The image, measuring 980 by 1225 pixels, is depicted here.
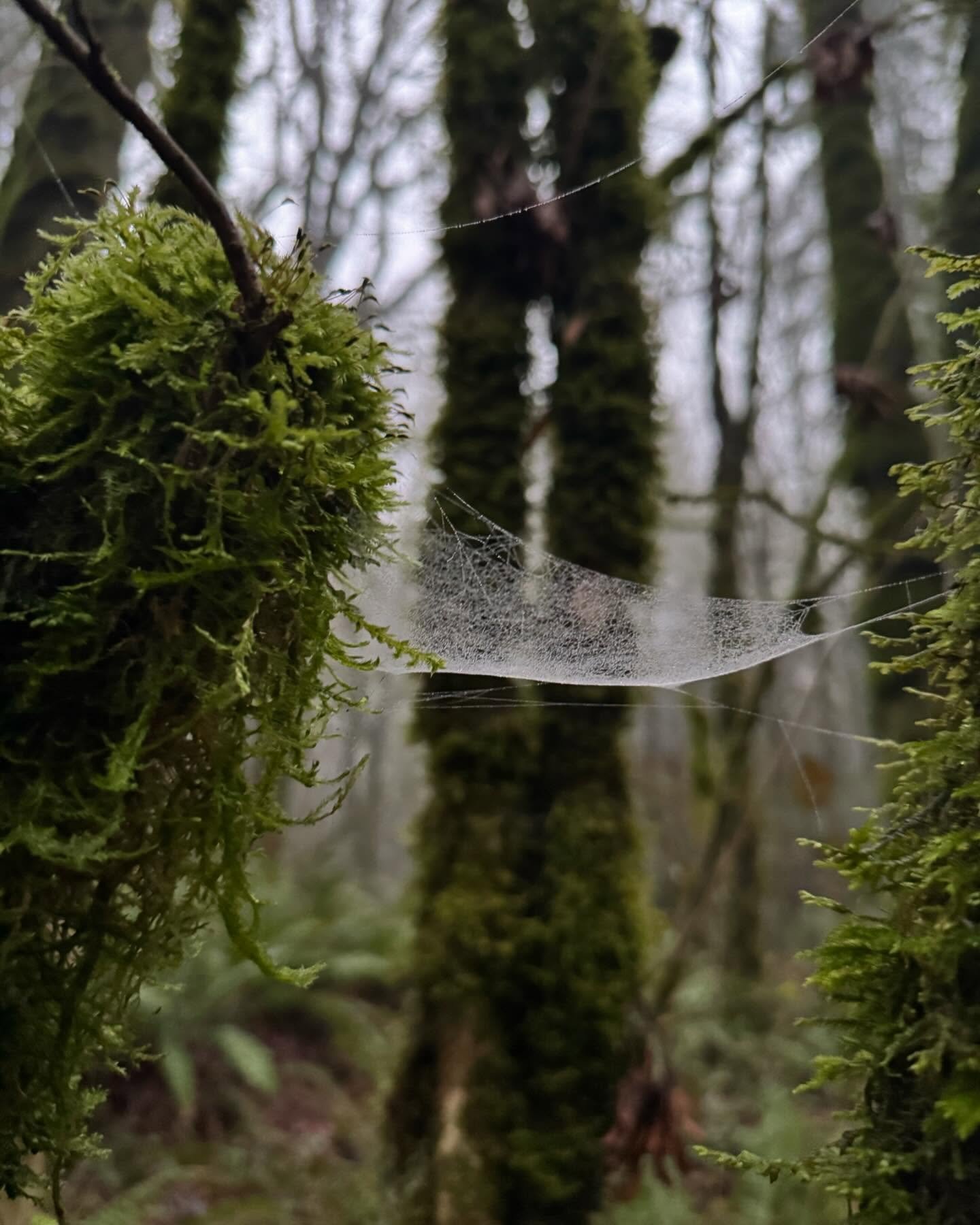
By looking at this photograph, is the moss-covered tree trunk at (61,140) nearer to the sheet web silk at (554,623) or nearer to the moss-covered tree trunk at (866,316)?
the sheet web silk at (554,623)

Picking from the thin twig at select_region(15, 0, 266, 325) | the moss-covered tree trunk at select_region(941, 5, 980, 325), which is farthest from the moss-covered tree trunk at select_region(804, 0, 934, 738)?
the thin twig at select_region(15, 0, 266, 325)

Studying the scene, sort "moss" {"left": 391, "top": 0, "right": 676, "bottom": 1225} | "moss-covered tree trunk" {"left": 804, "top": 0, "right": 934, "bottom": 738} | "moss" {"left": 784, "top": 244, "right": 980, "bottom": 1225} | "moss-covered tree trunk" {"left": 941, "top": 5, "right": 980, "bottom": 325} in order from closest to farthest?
1. "moss" {"left": 784, "top": 244, "right": 980, "bottom": 1225}
2. "moss-covered tree trunk" {"left": 941, "top": 5, "right": 980, "bottom": 325}
3. "moss" {"left": 391, "top": 0, "right": 676, "bottom": 1225}
4. "moss-covered tree trunk" {"left": 804, "top": 0, "right": 934, "bottom": 738}

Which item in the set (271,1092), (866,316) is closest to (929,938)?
(866,316)

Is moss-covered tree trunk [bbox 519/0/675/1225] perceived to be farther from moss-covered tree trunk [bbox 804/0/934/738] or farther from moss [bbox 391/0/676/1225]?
moss-covered tree trunk [bbox 804/0/934/738]

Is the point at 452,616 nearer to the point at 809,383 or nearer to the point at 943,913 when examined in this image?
the point at 943,913

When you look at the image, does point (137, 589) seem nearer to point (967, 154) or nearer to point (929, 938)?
point (929, 938)
